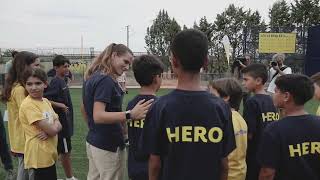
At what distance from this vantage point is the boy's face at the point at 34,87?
13.3 feet

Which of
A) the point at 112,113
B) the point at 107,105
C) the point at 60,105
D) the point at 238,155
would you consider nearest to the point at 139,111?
the point at 112,113

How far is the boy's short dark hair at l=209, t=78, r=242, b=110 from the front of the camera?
3745mm

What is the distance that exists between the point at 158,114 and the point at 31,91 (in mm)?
2086

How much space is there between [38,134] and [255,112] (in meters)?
2.11

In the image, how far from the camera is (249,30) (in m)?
21.5

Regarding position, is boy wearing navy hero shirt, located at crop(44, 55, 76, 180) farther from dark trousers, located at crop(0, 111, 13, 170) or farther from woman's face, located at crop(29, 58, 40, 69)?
woman's face, located at crop(29, 58, 40, 69)

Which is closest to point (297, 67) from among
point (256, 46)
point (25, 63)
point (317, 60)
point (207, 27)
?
point (256, 46)

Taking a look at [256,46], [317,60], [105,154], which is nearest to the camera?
[105,154]

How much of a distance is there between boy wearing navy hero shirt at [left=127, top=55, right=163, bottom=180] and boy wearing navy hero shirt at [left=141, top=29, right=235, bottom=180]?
2.47 feet

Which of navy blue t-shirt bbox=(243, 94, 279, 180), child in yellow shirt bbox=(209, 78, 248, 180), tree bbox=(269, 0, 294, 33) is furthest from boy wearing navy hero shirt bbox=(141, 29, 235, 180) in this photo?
tree bbox=(269, 0, 294, 33)

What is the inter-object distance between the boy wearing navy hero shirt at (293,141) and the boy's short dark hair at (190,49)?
2.85ft

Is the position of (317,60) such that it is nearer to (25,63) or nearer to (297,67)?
(297,67)

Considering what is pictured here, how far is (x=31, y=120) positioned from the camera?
12.7 feet

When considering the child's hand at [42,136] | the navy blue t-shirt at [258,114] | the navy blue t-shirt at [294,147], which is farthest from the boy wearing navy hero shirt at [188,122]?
the child's hand at [42,136]
